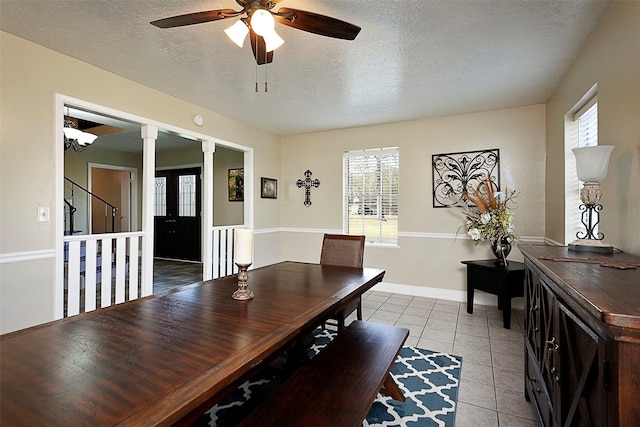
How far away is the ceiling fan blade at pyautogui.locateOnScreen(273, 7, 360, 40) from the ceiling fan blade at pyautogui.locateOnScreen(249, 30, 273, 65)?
0.65 ft

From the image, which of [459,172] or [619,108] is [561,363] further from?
[459,172]

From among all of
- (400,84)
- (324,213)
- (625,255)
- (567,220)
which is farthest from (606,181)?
(324,213)

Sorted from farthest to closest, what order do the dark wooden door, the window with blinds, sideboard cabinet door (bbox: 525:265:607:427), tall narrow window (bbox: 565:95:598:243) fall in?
1. the dark wooden door
2. the window with blinds
3. tall narrow window (bbox: 565:95:598:243)
4. sideboard cabinet door (bbox: 525:265:607:427)

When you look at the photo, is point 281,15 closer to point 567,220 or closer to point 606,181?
point 606,181

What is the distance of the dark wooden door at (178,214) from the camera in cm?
681

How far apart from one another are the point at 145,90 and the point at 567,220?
14.2ft

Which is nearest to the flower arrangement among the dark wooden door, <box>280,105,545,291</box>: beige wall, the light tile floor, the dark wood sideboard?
<box>280,105,545,291</box>: beige wall

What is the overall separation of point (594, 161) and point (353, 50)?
1786mm

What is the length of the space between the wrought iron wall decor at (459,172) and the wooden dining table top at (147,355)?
292 centimetres

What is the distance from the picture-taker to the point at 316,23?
171 centimetres

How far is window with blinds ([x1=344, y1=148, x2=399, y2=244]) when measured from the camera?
457 centimetres

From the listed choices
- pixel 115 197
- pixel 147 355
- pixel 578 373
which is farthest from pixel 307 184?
pixel 115 197

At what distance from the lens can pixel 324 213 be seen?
199 inches

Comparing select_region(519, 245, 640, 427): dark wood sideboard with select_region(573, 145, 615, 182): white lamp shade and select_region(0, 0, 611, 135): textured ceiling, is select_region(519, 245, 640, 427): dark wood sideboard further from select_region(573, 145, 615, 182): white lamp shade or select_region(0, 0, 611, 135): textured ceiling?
select_region(0, 0, 611, 135): textured ceiling
